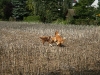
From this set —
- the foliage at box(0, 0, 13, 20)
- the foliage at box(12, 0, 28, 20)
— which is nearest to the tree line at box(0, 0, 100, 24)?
the foliage at box(12, 0, 28, 20)

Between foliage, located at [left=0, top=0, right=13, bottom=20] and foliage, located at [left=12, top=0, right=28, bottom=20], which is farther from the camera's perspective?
foliage, located at [left=0, top=0, right=13, bottom=20]

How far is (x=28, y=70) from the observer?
8.46 m

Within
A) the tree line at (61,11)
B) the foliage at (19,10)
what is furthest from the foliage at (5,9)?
the tree line at (61,11)

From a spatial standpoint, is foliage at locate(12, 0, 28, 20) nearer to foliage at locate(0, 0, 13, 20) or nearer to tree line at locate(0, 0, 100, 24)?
foliage at locate(0, 0, 13, 20)

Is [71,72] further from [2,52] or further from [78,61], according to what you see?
[2,52]

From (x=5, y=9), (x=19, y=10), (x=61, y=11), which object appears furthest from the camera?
(x=5, y=9)

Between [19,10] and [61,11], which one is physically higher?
[61,11]

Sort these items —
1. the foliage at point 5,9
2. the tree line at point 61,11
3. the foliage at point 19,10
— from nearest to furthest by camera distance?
the tree line at point 61,11
the foliage at point 19,10
the foliage at point 5,9

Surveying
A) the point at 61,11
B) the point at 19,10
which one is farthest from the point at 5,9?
the point at 61,11

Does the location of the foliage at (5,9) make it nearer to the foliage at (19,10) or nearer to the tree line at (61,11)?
the foliage at (19,10)

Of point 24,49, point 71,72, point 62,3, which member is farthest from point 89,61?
point 62,3

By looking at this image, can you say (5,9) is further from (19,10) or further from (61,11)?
(61,11)

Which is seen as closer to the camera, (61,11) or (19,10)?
(61,11)

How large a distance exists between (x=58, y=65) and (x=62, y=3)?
3565 cm
